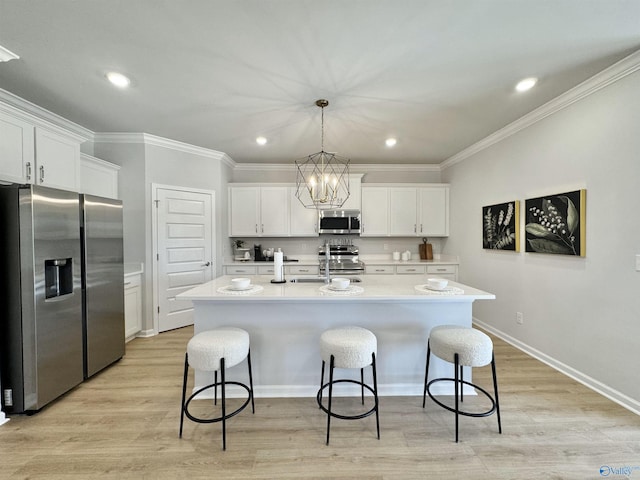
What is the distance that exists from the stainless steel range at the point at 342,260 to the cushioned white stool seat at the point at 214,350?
8.17ft

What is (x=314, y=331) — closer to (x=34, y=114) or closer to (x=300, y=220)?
(x=300, y=220)

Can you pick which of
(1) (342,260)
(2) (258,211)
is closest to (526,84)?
(1) (342,260)

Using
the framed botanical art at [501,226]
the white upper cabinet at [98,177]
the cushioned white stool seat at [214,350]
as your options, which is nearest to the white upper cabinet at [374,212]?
the framed botanical art at [501,226]

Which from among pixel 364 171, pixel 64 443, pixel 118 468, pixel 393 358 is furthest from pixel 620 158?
pixel 64 443

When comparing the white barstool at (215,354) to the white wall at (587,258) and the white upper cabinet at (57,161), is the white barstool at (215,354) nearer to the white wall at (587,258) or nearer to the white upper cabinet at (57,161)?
the white upper cabinet at (57,161)

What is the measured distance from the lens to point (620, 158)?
212cm

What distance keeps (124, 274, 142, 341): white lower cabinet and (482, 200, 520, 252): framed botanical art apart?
15.0 ft

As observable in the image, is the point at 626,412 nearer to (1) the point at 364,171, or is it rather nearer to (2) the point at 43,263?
(1) the point at 364,171

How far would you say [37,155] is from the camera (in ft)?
7.94

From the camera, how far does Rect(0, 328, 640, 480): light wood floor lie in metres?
1.56

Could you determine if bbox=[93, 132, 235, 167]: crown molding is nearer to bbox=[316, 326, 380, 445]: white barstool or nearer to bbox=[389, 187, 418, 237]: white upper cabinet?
bbox=[389, 187, 418, 237]: white upper cabinet

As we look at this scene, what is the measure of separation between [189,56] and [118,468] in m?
2.69

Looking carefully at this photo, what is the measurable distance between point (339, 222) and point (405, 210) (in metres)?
1.18

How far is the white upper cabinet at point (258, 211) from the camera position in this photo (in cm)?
465
